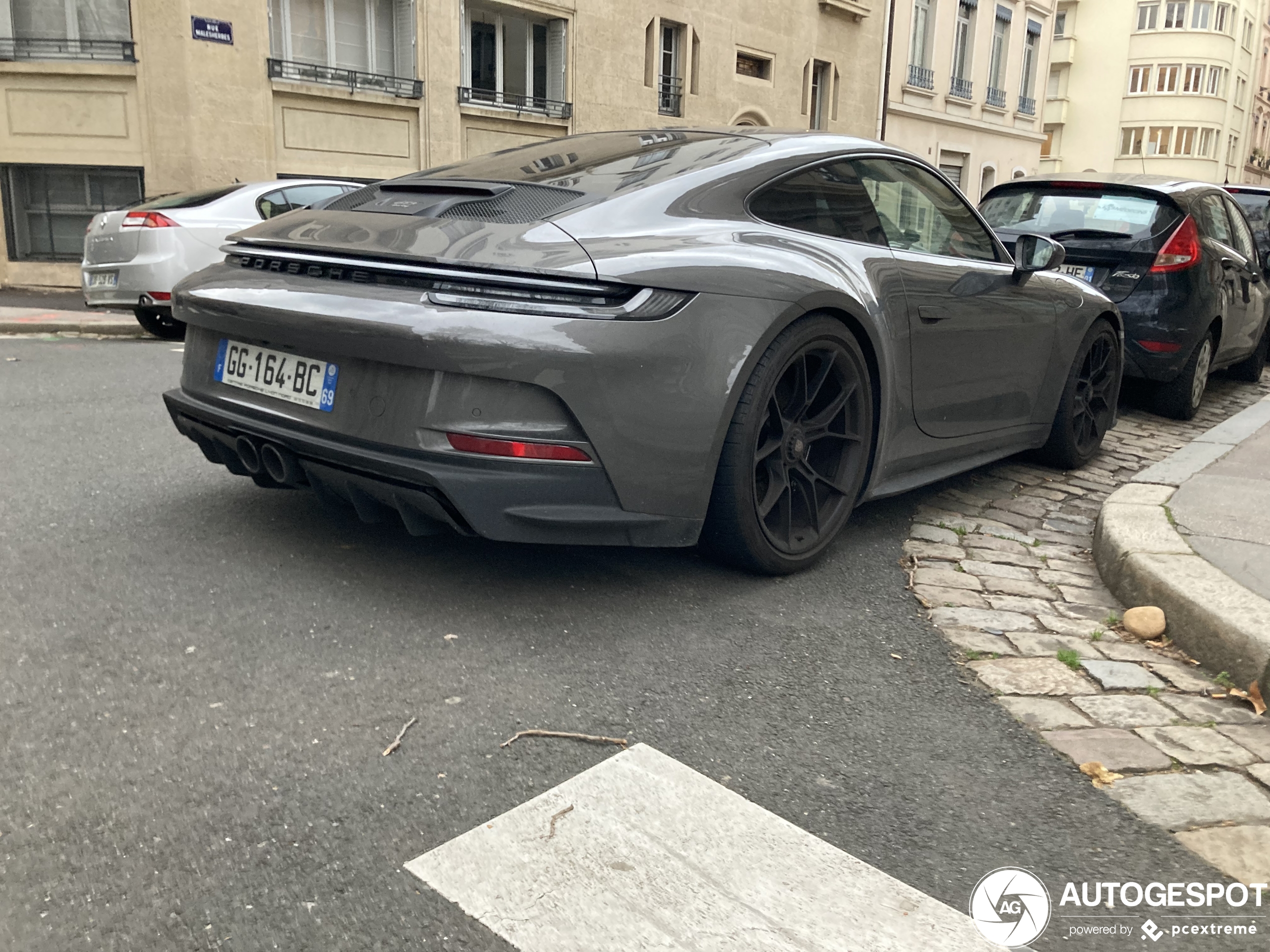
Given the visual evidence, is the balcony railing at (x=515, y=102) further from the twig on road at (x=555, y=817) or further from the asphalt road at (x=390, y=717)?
the twig on road at (x=555, y=817)

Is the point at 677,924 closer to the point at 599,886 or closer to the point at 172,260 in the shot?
the point at 599,886

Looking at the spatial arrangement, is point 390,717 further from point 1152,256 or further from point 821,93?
point 821,93

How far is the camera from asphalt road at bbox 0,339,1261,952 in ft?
6.26

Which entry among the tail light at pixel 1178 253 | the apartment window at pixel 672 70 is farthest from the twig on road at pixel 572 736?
the apartment window at pixel 672 70

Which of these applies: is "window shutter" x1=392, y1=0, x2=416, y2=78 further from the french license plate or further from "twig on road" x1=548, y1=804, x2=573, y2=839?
"twig on road" x1=548, y1=804, x2=573, y2=839

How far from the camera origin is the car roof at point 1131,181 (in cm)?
705

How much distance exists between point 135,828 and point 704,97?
900 inches

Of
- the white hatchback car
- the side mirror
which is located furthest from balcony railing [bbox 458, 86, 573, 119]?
the side mirror

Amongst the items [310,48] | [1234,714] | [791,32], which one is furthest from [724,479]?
[791,32]

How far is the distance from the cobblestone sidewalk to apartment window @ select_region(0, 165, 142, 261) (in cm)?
1427

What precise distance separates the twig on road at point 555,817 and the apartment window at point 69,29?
16.0m

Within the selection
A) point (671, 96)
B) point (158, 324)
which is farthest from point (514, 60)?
point (158, 324)

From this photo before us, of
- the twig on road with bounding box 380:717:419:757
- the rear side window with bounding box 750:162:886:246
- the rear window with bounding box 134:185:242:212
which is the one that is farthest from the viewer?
the rear window with bounding box 134:185:242:212

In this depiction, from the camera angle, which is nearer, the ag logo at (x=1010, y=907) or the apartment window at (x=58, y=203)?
the ag logo at (x=1010, y=907)
